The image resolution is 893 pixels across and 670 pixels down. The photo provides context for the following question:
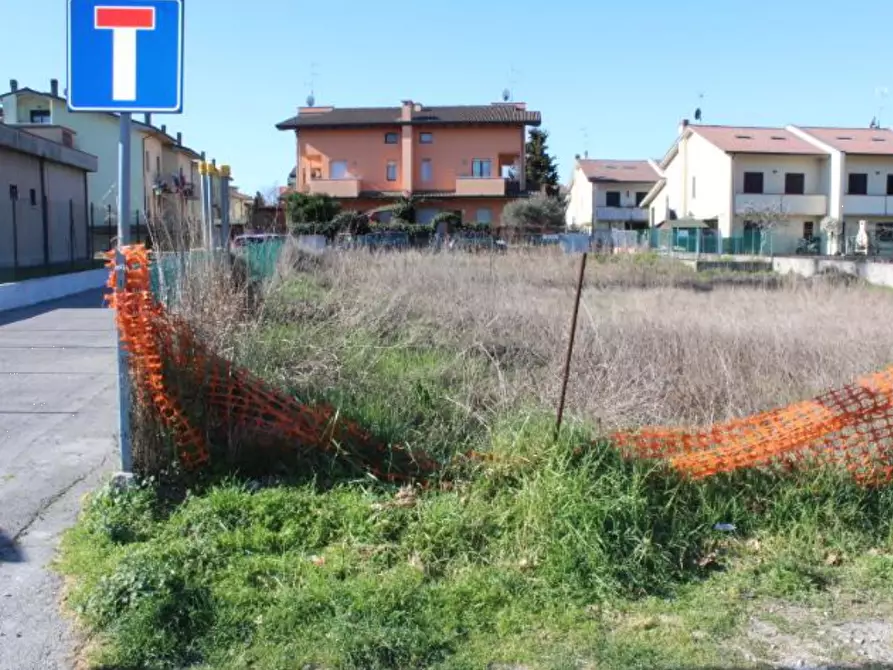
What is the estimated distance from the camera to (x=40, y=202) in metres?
29.2

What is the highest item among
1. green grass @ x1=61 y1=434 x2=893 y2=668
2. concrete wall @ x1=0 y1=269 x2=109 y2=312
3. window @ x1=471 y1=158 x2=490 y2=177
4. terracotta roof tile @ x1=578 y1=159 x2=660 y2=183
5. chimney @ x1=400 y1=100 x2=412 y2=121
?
chimney @ x1=400 y1=100 x2=412 y2=121

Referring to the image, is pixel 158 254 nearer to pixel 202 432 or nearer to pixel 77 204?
pixel 202 432

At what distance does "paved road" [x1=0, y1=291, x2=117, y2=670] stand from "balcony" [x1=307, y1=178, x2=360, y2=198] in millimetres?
45749

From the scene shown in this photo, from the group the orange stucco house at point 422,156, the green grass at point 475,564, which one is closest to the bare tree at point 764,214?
the orange stucco house at point 422,156

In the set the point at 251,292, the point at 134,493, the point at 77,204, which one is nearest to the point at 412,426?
the point at 134,493

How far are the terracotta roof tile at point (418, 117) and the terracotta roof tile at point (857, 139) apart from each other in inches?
752

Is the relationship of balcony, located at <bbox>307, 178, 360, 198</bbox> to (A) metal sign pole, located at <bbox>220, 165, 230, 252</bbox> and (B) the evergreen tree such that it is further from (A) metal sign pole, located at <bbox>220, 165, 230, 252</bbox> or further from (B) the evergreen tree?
(A) metal sign pole, located at <bbox>220, 165, 230, 252</bbox>

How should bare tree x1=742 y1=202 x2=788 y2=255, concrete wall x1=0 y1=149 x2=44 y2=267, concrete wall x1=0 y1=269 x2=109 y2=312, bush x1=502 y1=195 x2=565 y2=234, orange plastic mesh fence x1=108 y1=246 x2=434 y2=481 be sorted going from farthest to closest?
1. bare tree x1=742 y1=202 x2=788 y2=255
2. bush x1=502 y1=195 x2=565 y2=234
3. concrete wall x1=0 y1=149 x2=44 y2=267
4. concrete wall x1=0 y1=269 x2=109 y2=312
5. orange plastic mesh fence x1=108 y1=246 x2=434 y2=481

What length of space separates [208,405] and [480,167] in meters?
53.9

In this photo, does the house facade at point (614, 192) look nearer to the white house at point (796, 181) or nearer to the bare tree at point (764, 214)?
Result: the white house at point (796, 181)

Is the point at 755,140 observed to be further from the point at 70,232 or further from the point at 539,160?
the point at 70,232

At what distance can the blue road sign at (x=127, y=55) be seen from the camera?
17.0 feet

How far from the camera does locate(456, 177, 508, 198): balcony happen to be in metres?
56.4

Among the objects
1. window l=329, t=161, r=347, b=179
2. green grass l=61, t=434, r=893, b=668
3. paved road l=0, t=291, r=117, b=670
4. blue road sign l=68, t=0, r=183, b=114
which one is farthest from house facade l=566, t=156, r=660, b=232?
blue road sign l=68, t=0, r=183, b=114
